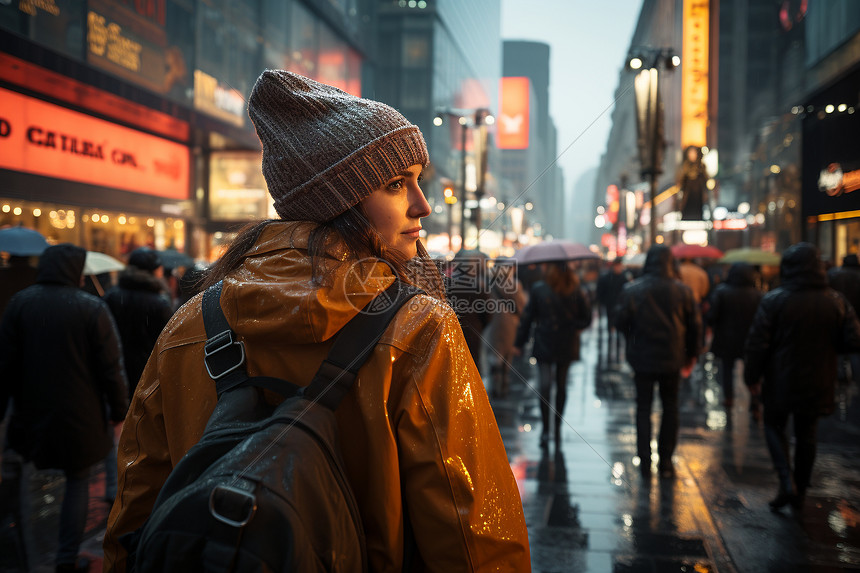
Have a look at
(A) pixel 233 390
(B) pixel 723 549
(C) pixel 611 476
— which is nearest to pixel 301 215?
(A) pixel 233 390

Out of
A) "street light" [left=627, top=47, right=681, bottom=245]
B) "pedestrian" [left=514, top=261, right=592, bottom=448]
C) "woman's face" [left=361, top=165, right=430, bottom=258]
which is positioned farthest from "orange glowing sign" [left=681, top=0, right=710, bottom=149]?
"woman's face" [left=361, top=165, right=430, bottom=258]

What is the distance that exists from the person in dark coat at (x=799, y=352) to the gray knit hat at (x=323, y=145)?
16.5 ft

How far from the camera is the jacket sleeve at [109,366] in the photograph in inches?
184

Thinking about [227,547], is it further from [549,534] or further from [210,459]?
[549,534]

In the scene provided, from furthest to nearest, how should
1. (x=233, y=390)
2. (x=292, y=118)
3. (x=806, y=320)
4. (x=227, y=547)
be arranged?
(x=806, y=320)
(x=292, y=118)
(x=233, y=390)
(x=227, y=547)

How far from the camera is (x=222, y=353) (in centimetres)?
148

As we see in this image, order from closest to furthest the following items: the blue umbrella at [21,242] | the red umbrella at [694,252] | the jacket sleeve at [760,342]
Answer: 1. the jacket sleeve at [760,342]
2. the blue umbrella at [21,242]
3. the red umbrella at [694,252]

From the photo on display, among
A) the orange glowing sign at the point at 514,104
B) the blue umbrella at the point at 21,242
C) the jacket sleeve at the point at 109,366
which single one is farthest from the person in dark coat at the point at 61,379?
the orange glowing sign at the point at 514,104

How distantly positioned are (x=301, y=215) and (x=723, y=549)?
14.8ft

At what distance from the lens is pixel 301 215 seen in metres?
1.69

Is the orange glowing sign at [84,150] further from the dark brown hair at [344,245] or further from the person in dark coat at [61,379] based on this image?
the dark brown hair at [344,245]

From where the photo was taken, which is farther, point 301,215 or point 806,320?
point 806,320

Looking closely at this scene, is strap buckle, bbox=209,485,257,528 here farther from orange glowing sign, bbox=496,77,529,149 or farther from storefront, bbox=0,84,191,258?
orange glowing sign, bbox=496,77,529,149

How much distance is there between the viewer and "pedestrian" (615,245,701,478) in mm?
6523
